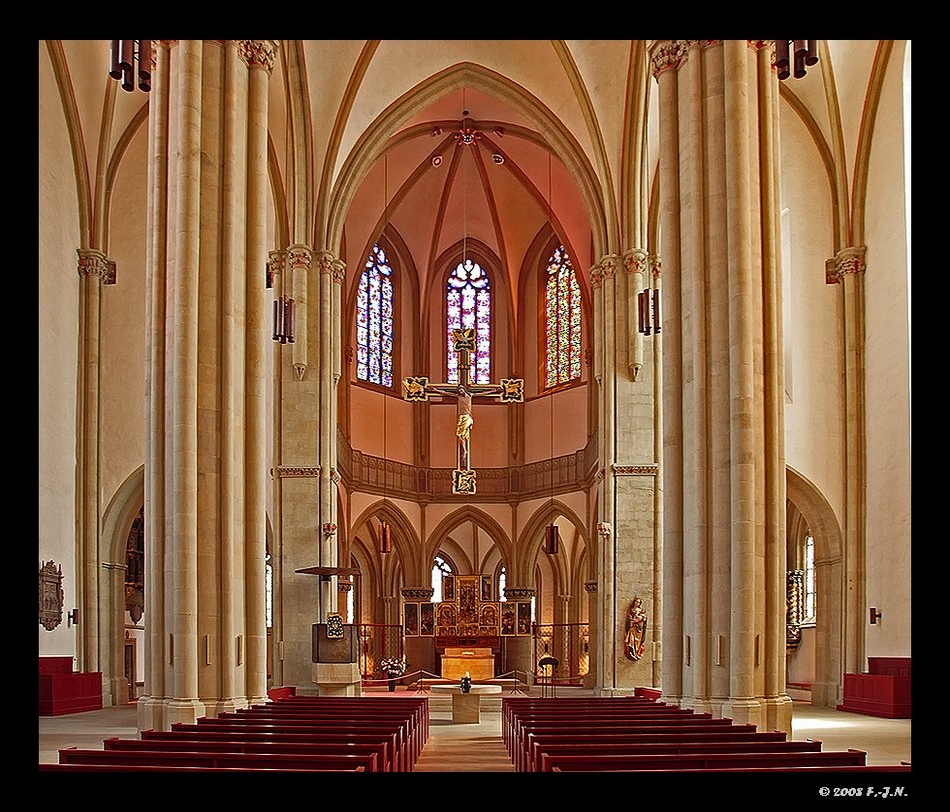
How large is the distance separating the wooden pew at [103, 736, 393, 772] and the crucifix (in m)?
16.3

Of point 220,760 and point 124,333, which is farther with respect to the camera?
point 124,333

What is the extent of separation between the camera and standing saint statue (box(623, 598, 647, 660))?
2620 centimetres

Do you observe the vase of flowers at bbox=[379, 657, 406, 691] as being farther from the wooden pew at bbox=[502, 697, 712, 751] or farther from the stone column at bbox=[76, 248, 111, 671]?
the wooden pew at bbox=[502, 697, 712, 751]

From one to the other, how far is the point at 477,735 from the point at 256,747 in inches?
394

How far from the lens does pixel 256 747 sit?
30.6 ft

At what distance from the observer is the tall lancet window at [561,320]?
3662cm

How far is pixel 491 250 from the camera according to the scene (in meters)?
38.4

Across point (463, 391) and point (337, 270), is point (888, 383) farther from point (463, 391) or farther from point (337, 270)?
point (337, 270)

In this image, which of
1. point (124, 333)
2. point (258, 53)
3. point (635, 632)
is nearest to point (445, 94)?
point (124, 333)

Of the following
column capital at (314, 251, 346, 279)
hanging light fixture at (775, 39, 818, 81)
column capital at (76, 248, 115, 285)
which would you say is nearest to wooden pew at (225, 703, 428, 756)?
hanging light fixture at (775, 39, 818, 81)

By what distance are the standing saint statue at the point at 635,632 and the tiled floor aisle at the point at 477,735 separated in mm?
4054
